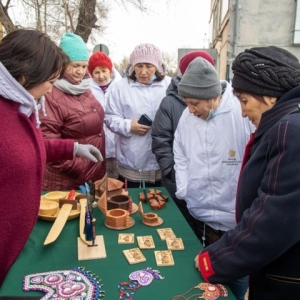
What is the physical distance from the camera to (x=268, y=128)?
1077 mm

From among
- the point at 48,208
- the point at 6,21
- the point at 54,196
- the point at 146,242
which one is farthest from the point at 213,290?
the point at 6,21

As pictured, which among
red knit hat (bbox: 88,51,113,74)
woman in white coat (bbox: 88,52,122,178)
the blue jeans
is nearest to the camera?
the blue jeans

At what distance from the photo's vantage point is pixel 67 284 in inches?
44.0

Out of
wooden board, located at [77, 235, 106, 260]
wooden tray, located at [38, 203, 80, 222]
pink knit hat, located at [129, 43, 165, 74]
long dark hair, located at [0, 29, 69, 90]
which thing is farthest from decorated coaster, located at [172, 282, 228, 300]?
pink knit hat, located at [129, 43, 165, 74]

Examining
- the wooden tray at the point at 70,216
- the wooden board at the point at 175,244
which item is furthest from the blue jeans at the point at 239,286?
the wooden tray at the point at 70,216

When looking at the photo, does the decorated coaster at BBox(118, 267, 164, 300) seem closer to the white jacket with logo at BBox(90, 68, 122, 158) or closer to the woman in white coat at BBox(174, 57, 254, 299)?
the woman in white coat at BBox(174, 57, 254, 299)

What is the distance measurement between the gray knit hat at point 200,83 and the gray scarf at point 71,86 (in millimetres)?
810

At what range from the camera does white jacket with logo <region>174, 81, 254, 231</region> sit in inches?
67.4

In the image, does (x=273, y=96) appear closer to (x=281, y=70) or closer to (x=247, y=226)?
(x=281, y=70)

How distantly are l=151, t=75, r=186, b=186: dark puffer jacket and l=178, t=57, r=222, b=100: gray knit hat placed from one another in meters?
0.58

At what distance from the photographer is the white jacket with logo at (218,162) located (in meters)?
1.71

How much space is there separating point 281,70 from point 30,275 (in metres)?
1.08

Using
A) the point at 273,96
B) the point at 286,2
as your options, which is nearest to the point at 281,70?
the point at 273,96

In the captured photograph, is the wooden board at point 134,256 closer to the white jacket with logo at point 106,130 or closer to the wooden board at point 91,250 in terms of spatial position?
the wooden board at point 91,250
